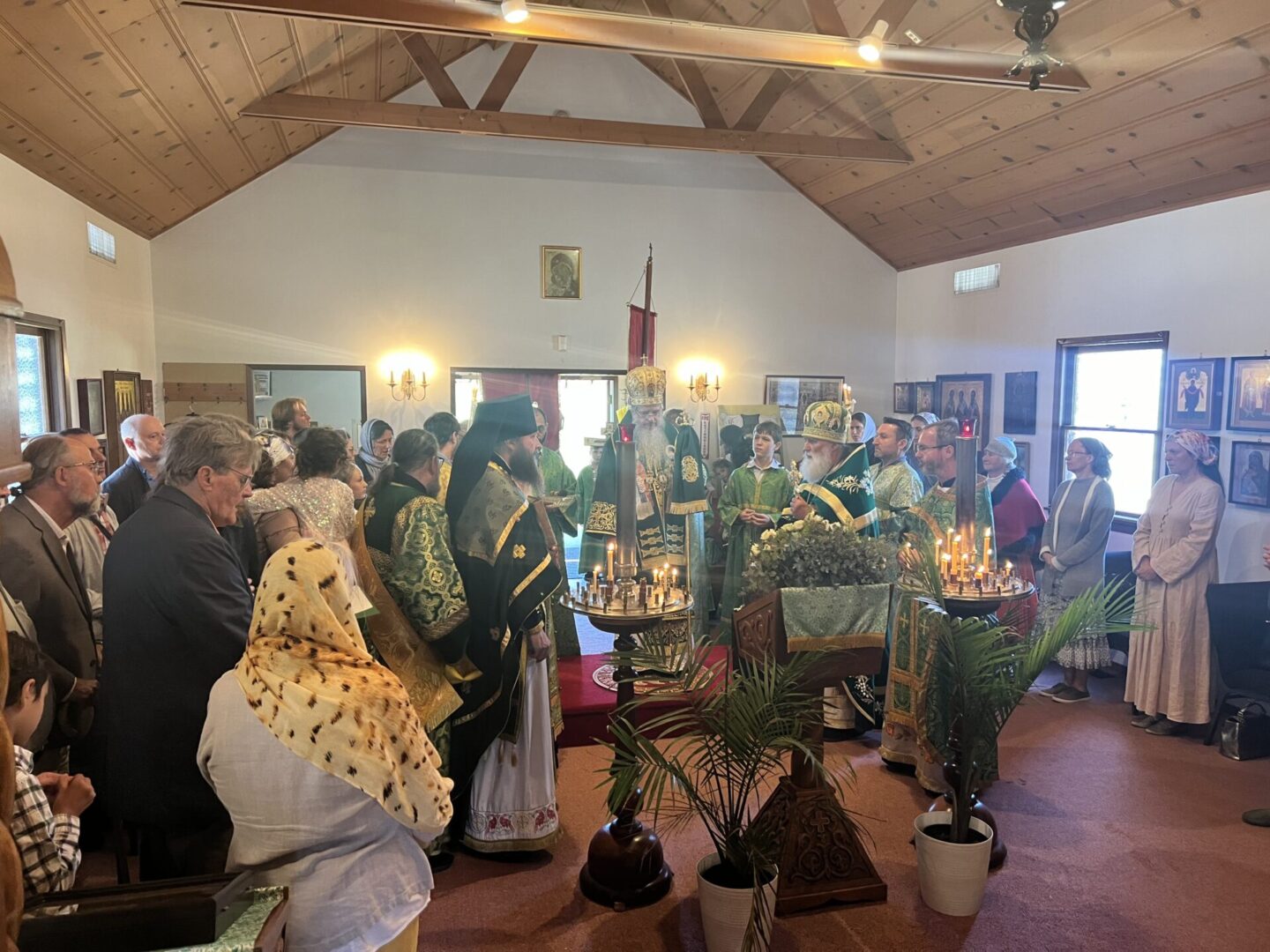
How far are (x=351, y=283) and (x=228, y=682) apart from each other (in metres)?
7.37

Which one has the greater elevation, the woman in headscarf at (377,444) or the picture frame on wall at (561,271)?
the picture frame on wall at (561,271)

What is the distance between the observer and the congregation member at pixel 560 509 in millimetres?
5840

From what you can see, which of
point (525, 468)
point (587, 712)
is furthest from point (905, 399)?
point (525, 468)

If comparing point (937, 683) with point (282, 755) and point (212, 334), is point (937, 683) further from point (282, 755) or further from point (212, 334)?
point (212, 334)

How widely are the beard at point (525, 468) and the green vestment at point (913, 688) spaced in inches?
74.9

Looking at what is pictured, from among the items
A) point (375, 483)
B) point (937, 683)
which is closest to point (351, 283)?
point (375, 483)

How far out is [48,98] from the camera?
457 centimetres

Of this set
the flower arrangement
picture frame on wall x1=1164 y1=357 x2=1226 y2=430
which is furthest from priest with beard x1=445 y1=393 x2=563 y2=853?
picture frame on wall x1=1164 y1=357 x2=1226 y2=430

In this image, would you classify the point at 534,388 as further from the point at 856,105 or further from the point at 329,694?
the point at 329,694

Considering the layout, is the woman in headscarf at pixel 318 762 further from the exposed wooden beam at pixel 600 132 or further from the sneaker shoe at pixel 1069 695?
the exposed wooden beam at pixel 600 132

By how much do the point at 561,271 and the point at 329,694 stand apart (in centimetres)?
769

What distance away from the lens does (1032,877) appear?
348cm

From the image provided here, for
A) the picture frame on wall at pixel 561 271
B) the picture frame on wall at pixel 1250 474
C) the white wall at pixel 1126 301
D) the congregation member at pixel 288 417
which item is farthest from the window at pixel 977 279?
the congregation member at pixel 288 417

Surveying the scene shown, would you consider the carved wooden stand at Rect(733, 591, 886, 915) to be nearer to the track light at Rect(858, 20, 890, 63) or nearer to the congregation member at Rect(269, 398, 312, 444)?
the track light at Rect(858, 20, 890, 63)
